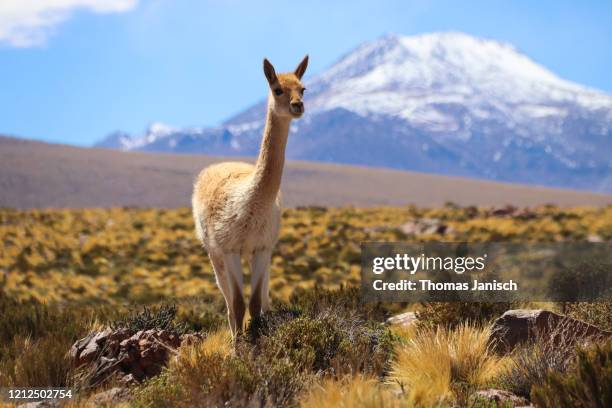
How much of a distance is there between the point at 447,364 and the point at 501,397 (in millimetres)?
644

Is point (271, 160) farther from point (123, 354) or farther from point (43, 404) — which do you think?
point (43, 404)

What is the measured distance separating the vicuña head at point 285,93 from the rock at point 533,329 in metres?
2.44

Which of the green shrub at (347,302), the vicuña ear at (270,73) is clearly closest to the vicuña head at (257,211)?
the vicuña ear at (270,73)

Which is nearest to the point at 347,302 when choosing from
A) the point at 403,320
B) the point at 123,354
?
the point at 403,320

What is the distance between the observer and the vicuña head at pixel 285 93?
6.71 metres

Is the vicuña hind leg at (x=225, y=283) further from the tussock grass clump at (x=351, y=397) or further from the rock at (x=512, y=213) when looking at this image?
the rock at (x=512, y=213)

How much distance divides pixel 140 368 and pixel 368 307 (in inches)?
121

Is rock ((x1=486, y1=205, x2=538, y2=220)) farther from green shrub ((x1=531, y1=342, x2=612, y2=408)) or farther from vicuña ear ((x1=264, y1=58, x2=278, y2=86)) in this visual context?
green shrub ((x1=531, y1=342, x2=612, y2=408))

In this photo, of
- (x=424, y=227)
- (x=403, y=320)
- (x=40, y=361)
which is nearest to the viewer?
(x=40, y=361)

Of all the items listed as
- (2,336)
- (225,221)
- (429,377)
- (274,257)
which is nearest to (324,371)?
(429,377)

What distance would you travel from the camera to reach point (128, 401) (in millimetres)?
5273

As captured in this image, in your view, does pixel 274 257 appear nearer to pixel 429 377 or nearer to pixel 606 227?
pixel 606 227

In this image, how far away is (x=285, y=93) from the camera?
22.6ft

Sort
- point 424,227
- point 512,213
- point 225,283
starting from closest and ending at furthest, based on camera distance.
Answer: point 225,283, point 424,227, point 512,213
